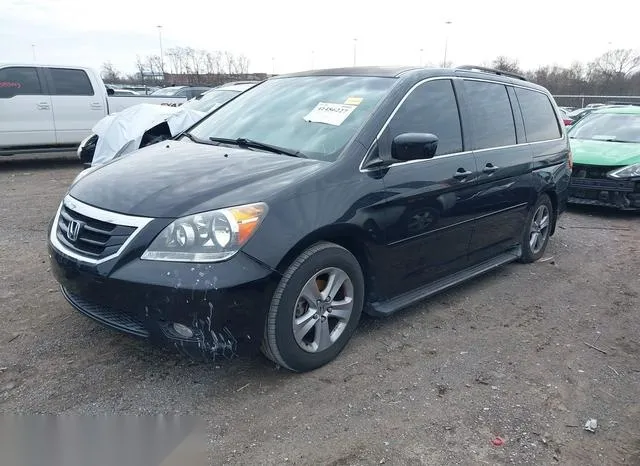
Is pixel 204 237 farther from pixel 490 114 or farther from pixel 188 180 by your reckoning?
pixel 490 114

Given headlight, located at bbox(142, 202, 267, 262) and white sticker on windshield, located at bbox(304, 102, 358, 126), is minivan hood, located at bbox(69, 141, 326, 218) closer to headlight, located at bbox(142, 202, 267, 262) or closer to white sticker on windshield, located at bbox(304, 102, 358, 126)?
headlight, located at bbox(142, 202, 267, 262)

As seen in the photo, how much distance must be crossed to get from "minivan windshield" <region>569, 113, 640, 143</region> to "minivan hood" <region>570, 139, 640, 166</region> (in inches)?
13.4

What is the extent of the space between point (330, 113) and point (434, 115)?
2.67ft

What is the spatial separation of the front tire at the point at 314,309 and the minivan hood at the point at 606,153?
5.84 metres

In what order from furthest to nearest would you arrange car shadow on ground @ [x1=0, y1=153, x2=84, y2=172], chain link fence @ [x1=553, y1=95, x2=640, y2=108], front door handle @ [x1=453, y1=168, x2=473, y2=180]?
chain link fence @ [x1=553, y1=95, x2=640, y2=108] → car shadow on ground @ [x1=0, y1=153, x2=84, y2=172] → front door handle @ [x1=453, y1=168, x2=473, y2=180]

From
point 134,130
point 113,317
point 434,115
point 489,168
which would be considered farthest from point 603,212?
point 113,317

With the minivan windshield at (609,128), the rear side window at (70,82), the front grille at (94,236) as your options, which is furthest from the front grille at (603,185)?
the rear side window at (70,82)

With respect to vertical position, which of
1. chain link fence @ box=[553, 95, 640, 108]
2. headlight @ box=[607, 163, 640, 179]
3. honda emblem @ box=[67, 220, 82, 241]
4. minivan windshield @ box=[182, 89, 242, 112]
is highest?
A: minivan windshield @ box=[182, 89, 242, 112]

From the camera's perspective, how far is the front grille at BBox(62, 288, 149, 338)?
2.80m

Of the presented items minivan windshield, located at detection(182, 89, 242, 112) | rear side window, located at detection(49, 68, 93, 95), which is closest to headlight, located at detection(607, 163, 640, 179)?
minivan windshield, located at detection(182, 89, 242, 112)

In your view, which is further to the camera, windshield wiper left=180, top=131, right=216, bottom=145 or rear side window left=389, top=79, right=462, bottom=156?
windshield wiper left=180, top=131, right=216, bottom=145

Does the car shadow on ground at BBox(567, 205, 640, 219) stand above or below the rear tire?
below

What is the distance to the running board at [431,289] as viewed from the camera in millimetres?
3525

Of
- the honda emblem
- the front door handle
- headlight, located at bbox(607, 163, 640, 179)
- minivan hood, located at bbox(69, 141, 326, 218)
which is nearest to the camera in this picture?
minivan hood, located at bbox(69, 141, 326, 218)
